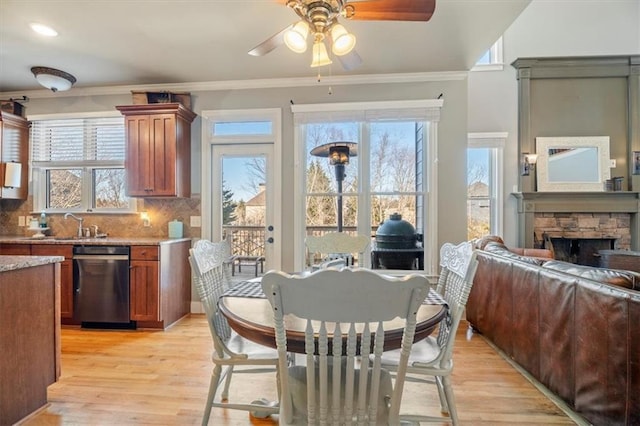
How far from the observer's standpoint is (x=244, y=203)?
3941 mm

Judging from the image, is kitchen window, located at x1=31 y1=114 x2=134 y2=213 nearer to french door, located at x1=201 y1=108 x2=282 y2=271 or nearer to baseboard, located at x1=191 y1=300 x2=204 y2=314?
french door, located at x1=201 y1=108 x2=282 y2=271

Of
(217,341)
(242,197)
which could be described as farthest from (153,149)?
(217,341)

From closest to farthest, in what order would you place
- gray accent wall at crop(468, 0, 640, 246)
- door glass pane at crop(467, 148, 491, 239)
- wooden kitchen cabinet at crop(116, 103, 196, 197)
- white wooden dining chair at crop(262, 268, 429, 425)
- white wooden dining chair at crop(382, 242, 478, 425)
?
white wooden dining chair at crop(262, 268, 429, 425)
white wooden dining chair at crop(382, 242, 478, 425)
wooden kitchen cabinet at crop(116, 103, 196, 197)
gray accent wall at crop(468, 0, 640, 246)
door glass pane at crop(467, 148, 491, 239)

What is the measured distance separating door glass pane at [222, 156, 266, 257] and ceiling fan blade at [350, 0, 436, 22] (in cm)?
229

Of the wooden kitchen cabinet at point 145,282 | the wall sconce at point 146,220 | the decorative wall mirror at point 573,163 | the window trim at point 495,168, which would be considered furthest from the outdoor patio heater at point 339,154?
the decorative wall mirror at point 573,163

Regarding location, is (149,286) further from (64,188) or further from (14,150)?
(14,150)

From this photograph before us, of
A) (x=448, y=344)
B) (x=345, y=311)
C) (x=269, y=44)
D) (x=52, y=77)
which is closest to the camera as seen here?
(x=345, y=311)

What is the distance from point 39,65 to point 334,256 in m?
3.79

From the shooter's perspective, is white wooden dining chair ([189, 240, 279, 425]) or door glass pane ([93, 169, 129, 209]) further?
door glass pane ([93, 169, 129, 209])

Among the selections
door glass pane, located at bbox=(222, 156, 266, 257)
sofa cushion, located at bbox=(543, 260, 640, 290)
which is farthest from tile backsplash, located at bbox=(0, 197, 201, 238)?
sofa cushion, located at bbox=(543, 260, 640, 290)

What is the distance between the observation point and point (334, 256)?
290cm

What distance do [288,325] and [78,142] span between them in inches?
171

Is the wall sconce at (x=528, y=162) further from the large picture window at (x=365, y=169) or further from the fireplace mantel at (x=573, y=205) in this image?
the large picture window at (x=365, y=169)

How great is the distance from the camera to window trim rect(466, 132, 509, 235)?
5.61 meters
